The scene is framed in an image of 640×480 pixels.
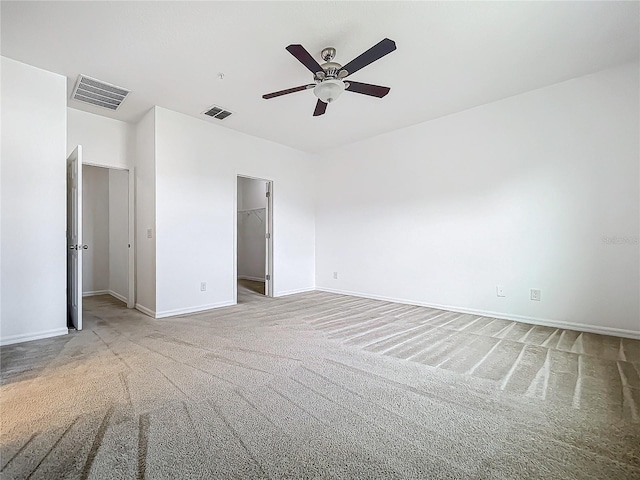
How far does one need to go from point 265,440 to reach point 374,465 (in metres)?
0.55

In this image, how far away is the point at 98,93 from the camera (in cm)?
364

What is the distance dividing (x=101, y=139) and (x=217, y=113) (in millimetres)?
1766

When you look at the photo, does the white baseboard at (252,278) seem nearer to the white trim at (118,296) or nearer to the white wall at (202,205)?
the white wall at (202,205)

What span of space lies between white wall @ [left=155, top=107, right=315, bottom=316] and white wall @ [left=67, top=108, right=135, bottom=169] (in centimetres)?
90

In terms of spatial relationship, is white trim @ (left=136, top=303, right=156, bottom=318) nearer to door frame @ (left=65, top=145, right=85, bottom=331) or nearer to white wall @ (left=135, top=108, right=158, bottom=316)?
white wall @ (left=135, top=108, right=158, bottom=316)

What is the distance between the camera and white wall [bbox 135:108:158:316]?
412 centimetres

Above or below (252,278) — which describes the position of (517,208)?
above

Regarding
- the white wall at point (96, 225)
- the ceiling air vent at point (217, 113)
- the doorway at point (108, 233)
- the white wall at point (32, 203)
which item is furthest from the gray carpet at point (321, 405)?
the white wall at point (96, 225)

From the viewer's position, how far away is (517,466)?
1.35 metres

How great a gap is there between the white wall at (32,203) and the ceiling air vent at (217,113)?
1.59 m

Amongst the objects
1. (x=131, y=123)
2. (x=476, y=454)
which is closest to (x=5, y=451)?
(x=476, y=454)

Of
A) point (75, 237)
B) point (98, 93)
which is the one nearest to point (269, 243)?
point (75, 237)

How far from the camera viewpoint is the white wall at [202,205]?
13.6 ft

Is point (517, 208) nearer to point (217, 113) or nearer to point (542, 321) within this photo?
point (542, 321)
